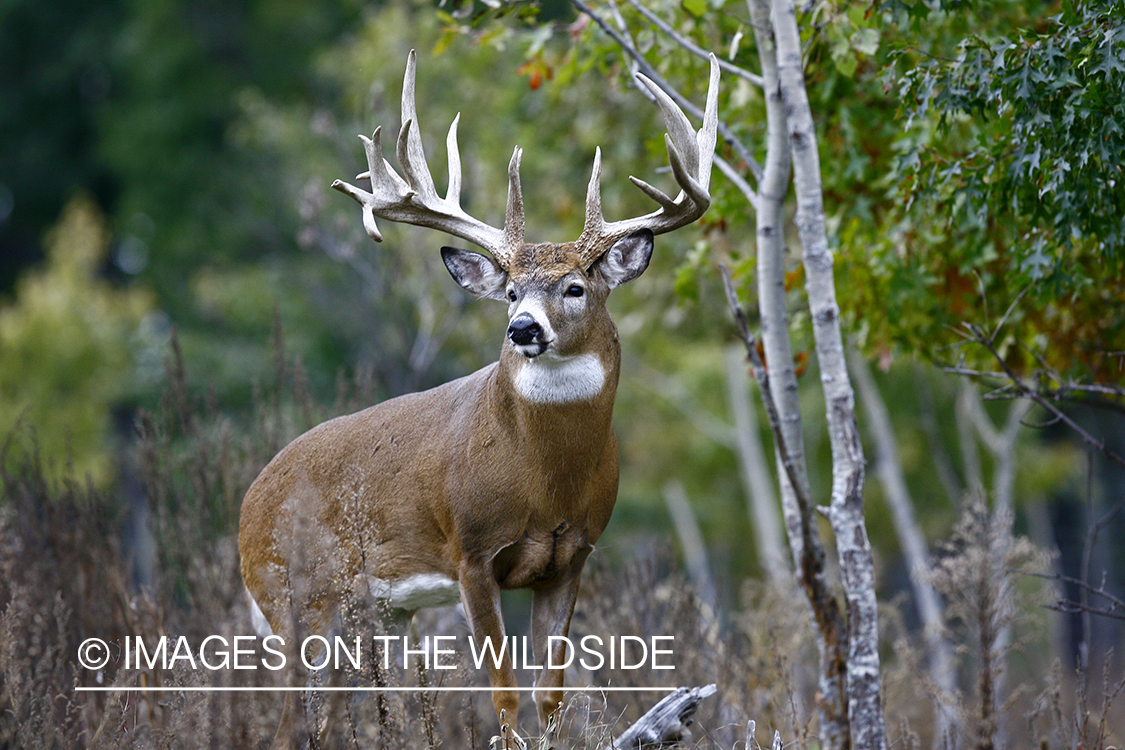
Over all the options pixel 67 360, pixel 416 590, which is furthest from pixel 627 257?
pixel 67 360

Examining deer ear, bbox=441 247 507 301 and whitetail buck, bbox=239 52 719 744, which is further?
deer ear, bbox=441 247 507 301

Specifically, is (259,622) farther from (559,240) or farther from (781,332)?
(559,240)

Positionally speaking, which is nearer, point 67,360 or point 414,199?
point 414,199

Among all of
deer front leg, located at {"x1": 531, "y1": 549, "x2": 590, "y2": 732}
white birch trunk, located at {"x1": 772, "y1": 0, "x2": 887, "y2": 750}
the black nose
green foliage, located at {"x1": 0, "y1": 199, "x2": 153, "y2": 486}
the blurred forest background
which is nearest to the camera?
the black nose

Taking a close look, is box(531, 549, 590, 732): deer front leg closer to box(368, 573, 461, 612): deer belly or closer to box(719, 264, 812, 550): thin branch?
box(368, 573, 461, 612): deer belly

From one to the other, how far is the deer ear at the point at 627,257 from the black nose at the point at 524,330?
524 millimetres

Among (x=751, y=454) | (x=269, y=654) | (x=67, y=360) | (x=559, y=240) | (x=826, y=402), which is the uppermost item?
(x=559, y=240)

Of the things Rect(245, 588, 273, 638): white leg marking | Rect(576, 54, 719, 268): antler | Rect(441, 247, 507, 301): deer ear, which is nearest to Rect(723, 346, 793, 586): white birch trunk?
Rect(576, 54, 719, 268): antler

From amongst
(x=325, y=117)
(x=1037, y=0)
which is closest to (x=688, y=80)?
(x=1037, y=0)

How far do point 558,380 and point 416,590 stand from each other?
3.61 feet

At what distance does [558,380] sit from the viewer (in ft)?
14.4

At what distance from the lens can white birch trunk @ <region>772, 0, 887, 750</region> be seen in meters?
4.52

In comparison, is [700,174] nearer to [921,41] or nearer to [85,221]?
[921,41]

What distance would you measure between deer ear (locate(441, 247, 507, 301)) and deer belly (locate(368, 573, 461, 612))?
3.83ft
